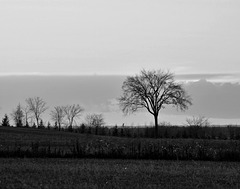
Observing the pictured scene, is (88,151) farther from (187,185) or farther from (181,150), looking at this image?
(187,185)

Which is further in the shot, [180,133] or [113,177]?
[180,133]

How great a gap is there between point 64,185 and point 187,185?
462cm

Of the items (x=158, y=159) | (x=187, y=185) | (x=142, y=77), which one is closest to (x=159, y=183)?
(x=187, y=185)

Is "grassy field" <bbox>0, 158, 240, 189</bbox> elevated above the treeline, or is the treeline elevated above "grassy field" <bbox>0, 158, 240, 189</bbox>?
the treeline

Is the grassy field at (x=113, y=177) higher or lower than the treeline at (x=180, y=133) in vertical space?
lower

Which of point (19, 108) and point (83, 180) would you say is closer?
point (83, 180)

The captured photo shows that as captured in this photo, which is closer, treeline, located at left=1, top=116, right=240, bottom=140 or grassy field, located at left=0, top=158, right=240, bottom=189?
grassy field, located at left=0, top=158, right=240, bottom=189

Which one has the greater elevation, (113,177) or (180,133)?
(180,133)

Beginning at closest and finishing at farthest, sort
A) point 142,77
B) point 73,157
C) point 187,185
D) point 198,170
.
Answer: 1. point 187,185
2. point 198,170
3. point 73,157
4. point 142,77

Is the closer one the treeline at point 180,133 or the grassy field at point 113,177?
the grassy field at point 113,177

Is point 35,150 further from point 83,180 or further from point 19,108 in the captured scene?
point 19,108

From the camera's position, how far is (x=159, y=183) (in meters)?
16.6

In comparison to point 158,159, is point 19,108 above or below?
above

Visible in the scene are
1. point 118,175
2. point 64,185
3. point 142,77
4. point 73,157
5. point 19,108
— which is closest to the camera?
point 64,185
